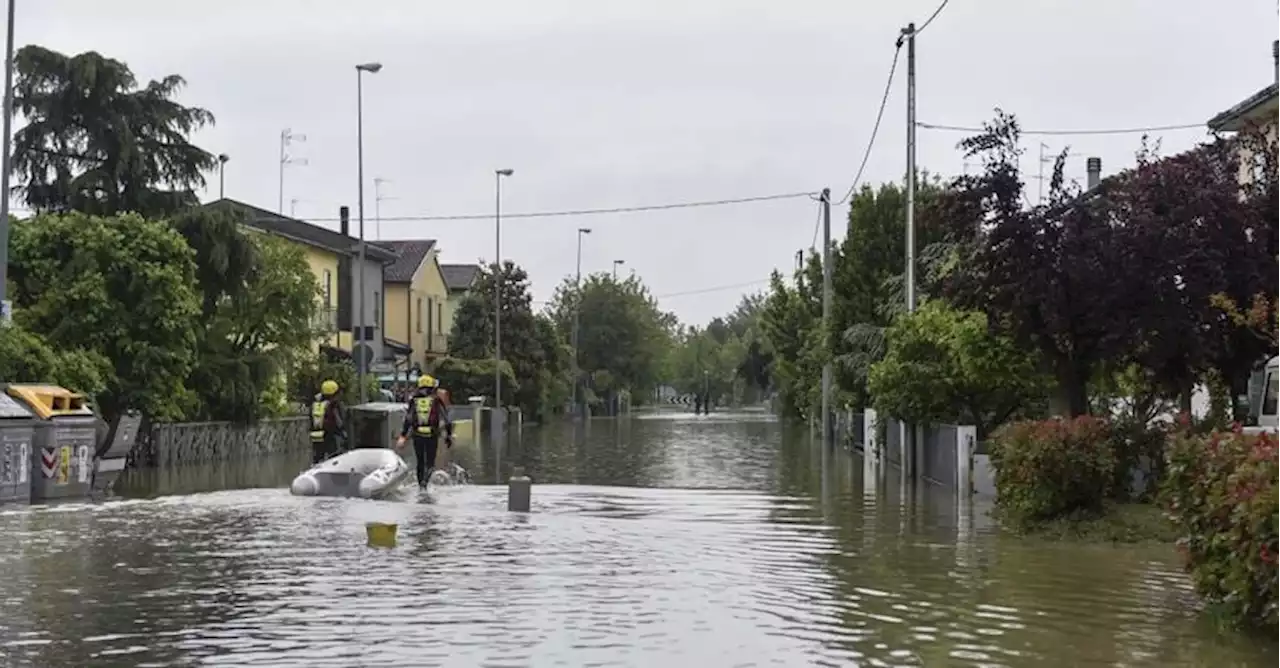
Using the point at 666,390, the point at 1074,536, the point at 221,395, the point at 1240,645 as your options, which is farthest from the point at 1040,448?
the point at 666,390

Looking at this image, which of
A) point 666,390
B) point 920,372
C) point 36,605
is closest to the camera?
point 36,605

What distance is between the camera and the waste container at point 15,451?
2242 cm

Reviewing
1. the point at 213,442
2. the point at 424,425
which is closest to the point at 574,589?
the point at 424,425

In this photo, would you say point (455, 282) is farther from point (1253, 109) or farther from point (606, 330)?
point (1253, 109)

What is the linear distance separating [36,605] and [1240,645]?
8711mm

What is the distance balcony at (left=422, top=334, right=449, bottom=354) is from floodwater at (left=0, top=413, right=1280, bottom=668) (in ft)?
185

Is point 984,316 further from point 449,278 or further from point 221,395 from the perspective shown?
point 449,278

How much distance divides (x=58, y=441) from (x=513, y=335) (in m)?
51.7

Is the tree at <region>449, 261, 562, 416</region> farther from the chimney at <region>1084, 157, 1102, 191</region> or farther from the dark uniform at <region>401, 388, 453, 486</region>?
the dark uniform at <region>401, 388, 453, 486</region>

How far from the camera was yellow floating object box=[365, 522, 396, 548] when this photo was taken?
16156mm

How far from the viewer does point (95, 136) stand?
36.4 m

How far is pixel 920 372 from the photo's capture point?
29.2m

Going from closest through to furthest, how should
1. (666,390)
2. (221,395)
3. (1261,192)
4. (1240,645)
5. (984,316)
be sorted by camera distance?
(1240,645)
(1261,192)
(984,316)
(221,395)
(666,390)

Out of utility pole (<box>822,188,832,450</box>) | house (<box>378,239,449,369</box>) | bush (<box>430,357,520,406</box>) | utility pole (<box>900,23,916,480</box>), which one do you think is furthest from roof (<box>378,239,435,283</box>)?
utility pole (<box>900,23,916,480</box>)
